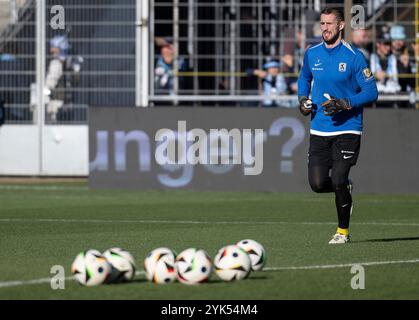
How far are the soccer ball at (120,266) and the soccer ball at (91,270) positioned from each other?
9cm

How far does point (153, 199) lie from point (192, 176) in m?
2.10

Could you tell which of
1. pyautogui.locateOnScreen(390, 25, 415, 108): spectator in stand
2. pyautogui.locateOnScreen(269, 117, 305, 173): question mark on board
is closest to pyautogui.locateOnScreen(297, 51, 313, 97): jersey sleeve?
pyautogui.locateOnScreen(269, 117, 305, 173): question mark on board

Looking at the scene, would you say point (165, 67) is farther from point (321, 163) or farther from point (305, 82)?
point (321, 163)

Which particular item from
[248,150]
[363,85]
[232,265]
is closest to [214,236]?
[363,85]

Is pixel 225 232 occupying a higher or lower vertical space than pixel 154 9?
lower

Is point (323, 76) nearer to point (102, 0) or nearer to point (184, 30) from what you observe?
point (184, 30)

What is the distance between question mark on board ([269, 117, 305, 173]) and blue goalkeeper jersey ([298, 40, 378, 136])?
944cm

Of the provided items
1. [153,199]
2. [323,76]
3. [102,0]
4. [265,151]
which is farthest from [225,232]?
[102,0]

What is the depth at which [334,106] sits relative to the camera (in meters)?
12.1

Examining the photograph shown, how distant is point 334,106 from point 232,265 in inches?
152

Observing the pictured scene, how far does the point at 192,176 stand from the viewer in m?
22.1

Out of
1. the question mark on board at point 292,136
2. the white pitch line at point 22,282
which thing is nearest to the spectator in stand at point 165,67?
the question mark on board at point 292,136

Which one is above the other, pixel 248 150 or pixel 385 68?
pixel 385 68

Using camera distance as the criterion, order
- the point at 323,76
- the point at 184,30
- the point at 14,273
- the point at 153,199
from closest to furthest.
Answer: the point at 14,273 < the point at 323,76 < the point at 153,199 < the point at 184,30
